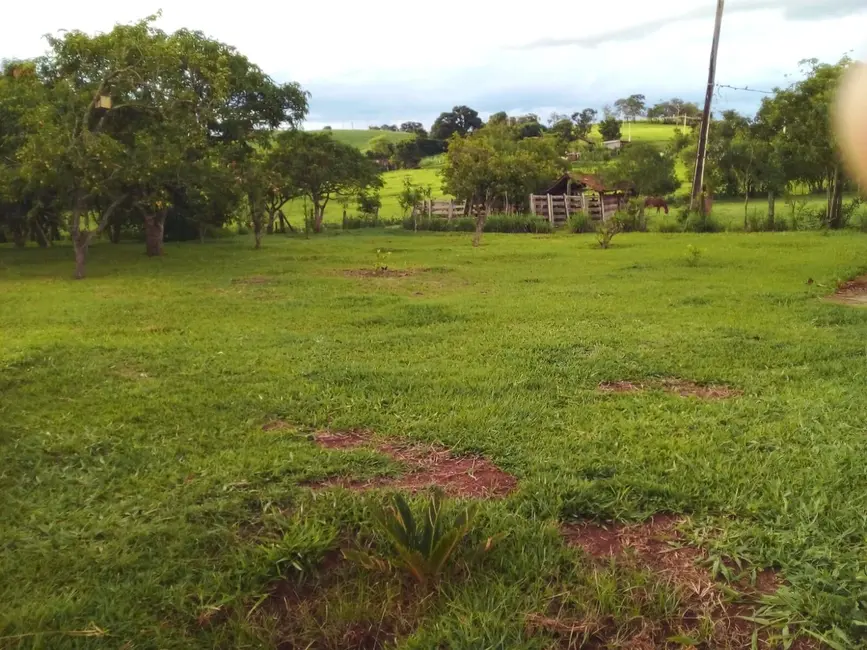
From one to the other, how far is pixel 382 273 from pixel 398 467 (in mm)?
8471

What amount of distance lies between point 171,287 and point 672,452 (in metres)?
8.18

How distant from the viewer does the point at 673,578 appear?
2342mm

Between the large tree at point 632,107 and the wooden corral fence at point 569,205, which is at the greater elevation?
the large tree at point 632,107

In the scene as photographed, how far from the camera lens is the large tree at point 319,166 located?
78.8ft

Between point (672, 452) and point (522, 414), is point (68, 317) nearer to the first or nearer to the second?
point (522, 414)

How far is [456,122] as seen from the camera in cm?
6594

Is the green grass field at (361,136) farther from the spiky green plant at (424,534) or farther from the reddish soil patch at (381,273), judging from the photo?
the spiky green plant at (424,534)

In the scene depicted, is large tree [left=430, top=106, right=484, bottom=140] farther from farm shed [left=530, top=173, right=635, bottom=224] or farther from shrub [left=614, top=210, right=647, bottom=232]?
shrub [left=614, top=210, right=647, bottom=232]

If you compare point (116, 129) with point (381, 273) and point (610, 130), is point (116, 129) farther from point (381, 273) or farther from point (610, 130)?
point (610, 130)

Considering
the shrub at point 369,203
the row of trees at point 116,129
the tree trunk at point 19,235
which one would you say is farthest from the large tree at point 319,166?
the tree trunk at point 19,235

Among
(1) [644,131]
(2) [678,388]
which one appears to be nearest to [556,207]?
(2) [678,388]

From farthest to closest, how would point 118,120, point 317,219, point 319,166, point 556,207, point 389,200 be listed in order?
point 389,200 → point 556,207 → point 317,219 → point 319,166 → point 118,120

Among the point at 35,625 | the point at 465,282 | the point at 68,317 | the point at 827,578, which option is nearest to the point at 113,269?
the point at 68,317

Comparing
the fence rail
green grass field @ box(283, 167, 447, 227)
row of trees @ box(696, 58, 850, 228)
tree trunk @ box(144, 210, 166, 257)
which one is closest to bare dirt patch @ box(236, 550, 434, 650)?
tree trunk @ box(144, 210, 166, 257)
